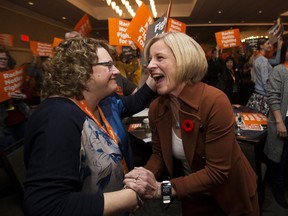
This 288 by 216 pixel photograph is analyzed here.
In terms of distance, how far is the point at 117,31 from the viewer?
129 inches

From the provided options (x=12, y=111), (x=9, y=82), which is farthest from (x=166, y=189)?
(x=12, y=111)

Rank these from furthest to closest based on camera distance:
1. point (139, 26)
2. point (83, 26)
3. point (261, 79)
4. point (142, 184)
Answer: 1. point (261, 79)
2. point (83, 26)
3. point (139, 26)
4. point (142, 184)

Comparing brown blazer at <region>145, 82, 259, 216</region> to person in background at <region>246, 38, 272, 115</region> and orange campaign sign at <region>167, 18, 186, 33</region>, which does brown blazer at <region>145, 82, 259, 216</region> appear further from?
person in background at <region>246, 38, 272, 115</region>

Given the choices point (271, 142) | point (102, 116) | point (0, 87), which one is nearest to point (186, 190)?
point (102, 116)

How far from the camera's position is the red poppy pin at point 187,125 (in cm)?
109

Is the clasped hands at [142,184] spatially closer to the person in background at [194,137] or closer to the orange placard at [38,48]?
the person in background at [194,137]

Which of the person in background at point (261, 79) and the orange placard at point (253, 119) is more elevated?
the person in background at point (261, 79)

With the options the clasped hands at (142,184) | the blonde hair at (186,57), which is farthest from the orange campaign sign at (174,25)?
the clasped hands at (142,184)

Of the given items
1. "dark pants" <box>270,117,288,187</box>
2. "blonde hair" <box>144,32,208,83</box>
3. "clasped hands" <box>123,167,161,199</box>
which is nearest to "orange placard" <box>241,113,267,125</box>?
"dark pants" <box>270,117,288,187</box>

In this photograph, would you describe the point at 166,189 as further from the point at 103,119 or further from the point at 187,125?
the point at 103,119

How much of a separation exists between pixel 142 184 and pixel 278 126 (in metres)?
1.95

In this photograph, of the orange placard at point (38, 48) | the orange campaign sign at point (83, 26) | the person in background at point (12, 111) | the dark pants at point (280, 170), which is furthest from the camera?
the orange placard at point (38, 48)

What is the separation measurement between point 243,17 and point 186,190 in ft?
37.6

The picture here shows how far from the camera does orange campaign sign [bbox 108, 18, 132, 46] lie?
321cm
